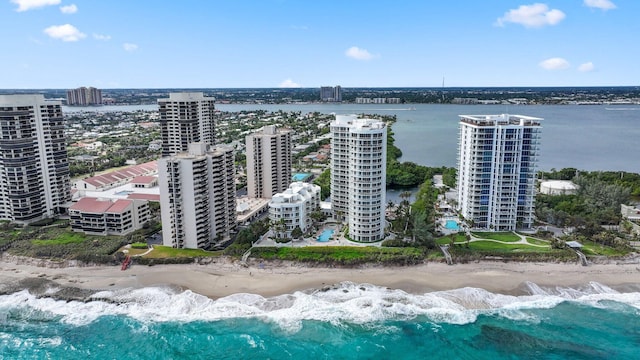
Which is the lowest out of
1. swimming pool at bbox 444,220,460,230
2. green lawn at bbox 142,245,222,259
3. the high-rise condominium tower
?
green lawn at bbox 142,245,222,259

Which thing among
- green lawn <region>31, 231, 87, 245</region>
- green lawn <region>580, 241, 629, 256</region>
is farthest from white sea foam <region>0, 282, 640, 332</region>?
green lawn <region>31, 231, 87, 245</region>

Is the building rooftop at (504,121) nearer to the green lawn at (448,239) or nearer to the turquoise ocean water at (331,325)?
the green lawn at (448,239)

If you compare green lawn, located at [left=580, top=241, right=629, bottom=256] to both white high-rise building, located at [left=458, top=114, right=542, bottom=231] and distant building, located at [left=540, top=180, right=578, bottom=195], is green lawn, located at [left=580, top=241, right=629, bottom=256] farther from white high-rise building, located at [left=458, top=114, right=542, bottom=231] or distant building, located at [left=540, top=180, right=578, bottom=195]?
distant building, located at [left=540, top=180, right=578, bottom=195]

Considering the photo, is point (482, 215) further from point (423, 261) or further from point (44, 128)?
point (44, 128)

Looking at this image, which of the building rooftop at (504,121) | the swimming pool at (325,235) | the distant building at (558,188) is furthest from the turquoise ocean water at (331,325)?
the distant building at (558,188)

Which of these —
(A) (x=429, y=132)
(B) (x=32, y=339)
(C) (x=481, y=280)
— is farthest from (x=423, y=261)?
(A) (x=429, y=132)
